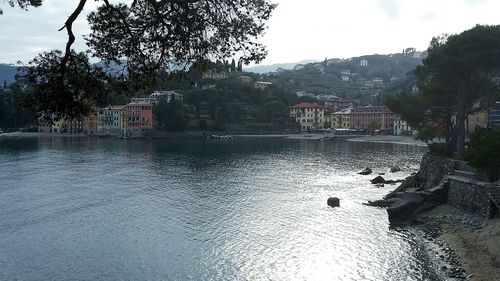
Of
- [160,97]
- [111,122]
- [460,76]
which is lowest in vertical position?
[111,122]

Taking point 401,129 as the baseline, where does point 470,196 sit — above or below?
below

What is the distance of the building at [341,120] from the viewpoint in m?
172

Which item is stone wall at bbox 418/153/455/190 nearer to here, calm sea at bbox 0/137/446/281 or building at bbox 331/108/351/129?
calm sea at bbox 0/137/446/281

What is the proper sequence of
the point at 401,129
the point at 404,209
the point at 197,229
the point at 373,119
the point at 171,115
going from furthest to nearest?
1. the point at 373,119
2. the point at 401,129
3. the point at 171,115
4. the point at 404,209
5. the point at 197,229

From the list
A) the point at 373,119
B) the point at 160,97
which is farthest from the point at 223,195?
the point at 373,119

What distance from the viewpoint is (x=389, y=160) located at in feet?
254

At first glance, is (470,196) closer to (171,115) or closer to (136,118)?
(171,115)

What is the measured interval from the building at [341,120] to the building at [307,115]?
21.9 feet

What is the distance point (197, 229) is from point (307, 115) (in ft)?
472

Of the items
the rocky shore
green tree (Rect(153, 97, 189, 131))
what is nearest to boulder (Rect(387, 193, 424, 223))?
the rocky shore

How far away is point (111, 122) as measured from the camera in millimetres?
153000

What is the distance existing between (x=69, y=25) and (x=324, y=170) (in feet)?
192

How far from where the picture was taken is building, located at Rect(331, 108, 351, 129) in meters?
172

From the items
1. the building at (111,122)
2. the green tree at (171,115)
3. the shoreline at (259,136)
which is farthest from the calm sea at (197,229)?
the building at (111,122)
